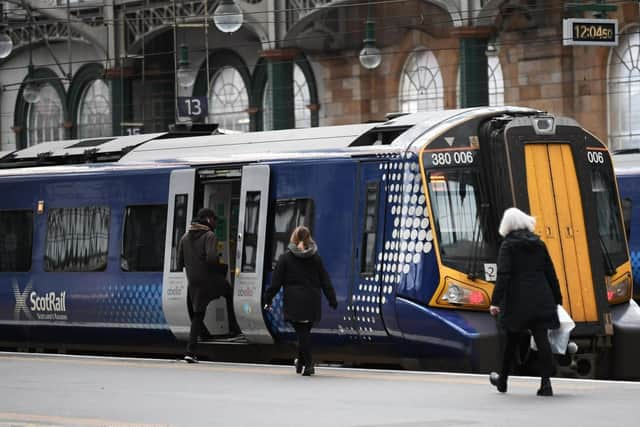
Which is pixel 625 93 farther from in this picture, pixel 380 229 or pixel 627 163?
pixel 380 229

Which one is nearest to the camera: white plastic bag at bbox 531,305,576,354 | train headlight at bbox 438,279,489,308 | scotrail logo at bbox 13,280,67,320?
white plastic bag at bbox 531,305,576,354

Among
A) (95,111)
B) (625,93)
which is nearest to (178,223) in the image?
(625,93)

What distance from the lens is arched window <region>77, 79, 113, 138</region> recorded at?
43844 mm

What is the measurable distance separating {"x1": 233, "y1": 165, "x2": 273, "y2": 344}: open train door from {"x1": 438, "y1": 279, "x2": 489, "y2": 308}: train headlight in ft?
7.97

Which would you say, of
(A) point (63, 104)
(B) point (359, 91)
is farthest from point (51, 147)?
(A) point (63, 104)

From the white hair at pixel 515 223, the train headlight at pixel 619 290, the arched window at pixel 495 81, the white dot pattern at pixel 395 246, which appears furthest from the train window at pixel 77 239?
the arched window at pixel 495 81

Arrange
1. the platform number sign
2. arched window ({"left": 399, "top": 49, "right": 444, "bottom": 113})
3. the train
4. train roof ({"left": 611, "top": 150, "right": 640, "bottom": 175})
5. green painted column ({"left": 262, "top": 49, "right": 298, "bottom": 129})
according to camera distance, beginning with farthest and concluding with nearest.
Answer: arched window ({"left": 399, "top": 49, "right": 444, "bottom": 113}) → green painted column ({"left": 262, "top": 49, "right": 298, "bottom": 129}) → the platform number sign → train roof ({"left": 611, "top": 150, "right": 640, "bottom": 175}) → the train

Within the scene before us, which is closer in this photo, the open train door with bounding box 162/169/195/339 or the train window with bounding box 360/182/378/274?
the train window with bounding box 360/182/378/274

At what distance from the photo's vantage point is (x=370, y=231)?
53.5 feet

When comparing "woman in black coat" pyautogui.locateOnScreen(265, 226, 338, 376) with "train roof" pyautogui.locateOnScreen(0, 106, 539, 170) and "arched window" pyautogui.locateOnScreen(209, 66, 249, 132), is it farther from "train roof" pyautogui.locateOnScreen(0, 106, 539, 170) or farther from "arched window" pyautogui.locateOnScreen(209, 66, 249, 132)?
"arched window" pyautogui.locateOnScreen(209, 66, 249, 132)

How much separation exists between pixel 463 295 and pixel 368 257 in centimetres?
117

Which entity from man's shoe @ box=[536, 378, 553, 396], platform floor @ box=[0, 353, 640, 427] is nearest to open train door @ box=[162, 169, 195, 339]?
platform floor @ box=[0, 353, 640, 427]

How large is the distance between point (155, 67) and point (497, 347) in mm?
28010

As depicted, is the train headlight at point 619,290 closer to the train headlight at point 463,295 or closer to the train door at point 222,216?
the train headlight at point 463,295
